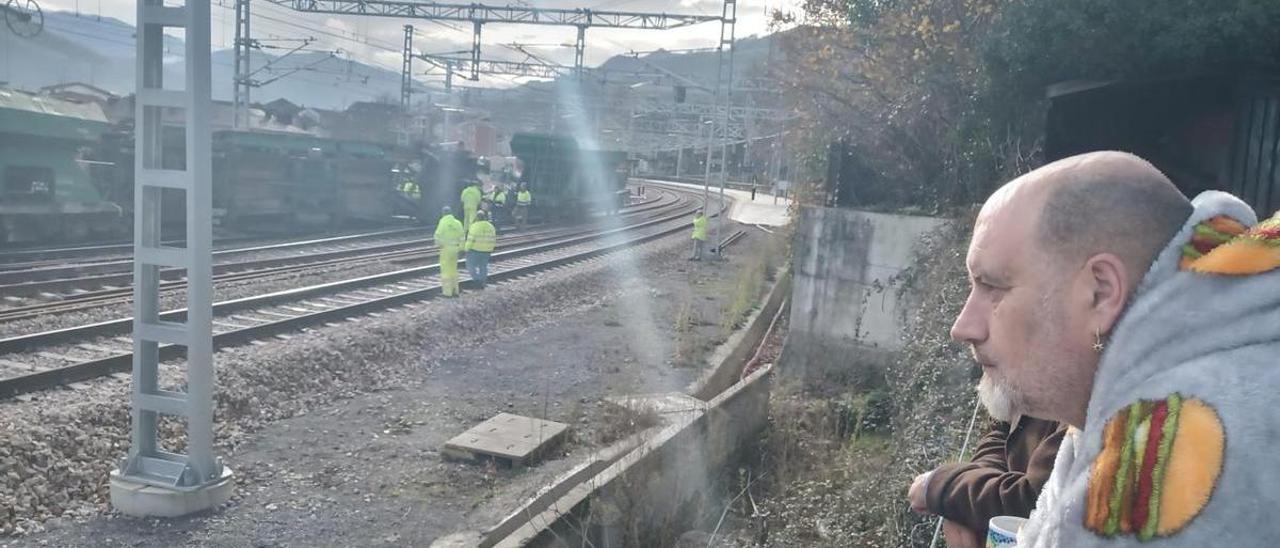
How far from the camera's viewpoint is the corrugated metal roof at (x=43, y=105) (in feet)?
67.0

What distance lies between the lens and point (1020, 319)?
1.48 m

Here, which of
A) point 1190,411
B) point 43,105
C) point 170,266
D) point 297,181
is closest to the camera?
point 1190,411

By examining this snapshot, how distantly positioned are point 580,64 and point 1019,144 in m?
33.7

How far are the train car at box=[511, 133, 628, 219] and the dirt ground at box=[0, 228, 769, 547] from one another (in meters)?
18.7

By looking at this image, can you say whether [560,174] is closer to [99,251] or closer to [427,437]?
[99,251]

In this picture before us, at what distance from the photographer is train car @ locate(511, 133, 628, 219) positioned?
A: 34250 millimetres

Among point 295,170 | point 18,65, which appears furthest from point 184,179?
point 18,65

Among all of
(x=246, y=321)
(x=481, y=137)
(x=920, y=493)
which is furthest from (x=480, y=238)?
(x=481, y=137)

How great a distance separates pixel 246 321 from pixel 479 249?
5.13 meters

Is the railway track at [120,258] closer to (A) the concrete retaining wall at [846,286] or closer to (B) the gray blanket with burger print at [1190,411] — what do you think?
(A) the concrete retaining wall at [846,286]

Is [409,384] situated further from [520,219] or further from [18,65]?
[18,65]

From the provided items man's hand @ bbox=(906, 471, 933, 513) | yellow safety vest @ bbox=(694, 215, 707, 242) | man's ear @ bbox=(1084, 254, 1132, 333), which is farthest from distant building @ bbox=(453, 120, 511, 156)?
man's ear @ bbox=(1084, 254, 1132, 333)

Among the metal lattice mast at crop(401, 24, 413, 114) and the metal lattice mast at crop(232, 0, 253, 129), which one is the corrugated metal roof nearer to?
the metal lattice mast at crop(232, 0, 253, 129)

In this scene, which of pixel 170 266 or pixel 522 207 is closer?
pixel 170 266
